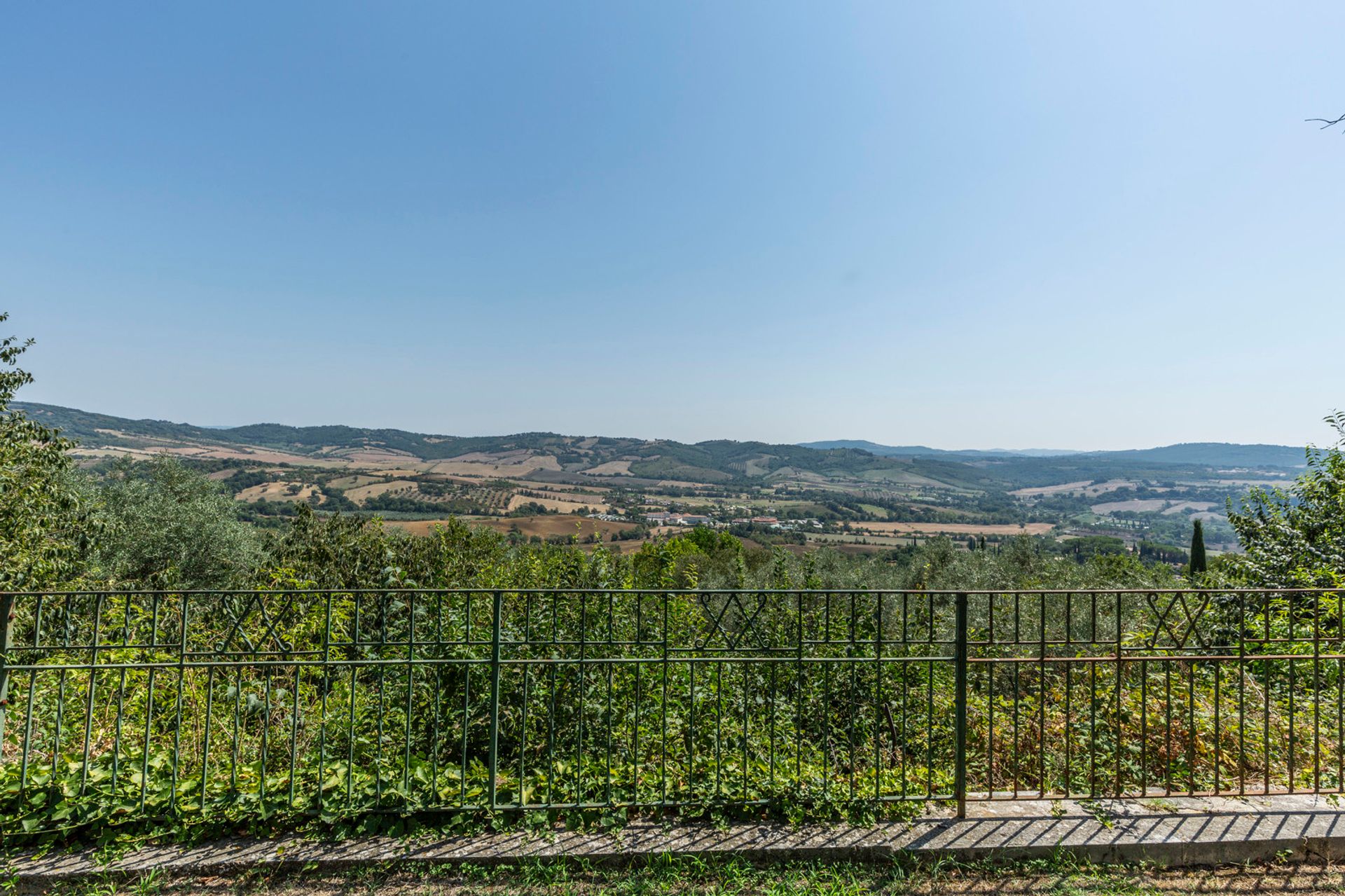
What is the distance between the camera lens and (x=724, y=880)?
3.33 meters

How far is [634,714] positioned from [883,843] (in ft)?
5.59

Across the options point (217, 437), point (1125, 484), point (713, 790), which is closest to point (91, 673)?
point (713, 790)

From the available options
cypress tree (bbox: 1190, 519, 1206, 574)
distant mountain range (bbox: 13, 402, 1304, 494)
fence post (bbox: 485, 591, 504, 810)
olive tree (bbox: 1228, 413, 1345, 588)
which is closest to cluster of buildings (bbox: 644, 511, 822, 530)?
distant mountain range (bbox: 13, 402, 1304, 494)

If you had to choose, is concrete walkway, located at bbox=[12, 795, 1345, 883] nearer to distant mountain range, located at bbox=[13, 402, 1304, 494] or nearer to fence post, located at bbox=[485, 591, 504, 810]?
fence post, located at bbox=[485, 591, 504, 810]

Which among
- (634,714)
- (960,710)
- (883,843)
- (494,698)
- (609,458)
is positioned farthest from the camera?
(609,458)

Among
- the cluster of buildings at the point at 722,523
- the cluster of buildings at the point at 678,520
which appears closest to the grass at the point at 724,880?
the cluster of buildings at the point at 722,523

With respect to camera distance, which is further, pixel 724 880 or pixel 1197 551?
pixel 1197 551

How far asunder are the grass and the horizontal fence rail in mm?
353

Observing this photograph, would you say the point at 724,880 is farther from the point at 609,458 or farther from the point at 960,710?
the point at 609,458

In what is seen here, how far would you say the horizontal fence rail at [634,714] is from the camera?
3598 mm

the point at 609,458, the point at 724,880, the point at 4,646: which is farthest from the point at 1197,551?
the point at 609,458

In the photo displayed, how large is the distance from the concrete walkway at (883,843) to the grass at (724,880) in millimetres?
47

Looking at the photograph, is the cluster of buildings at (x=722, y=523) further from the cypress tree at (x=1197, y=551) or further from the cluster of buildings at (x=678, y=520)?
the cypress tree at (x=1197, y=551)

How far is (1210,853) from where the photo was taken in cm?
355
